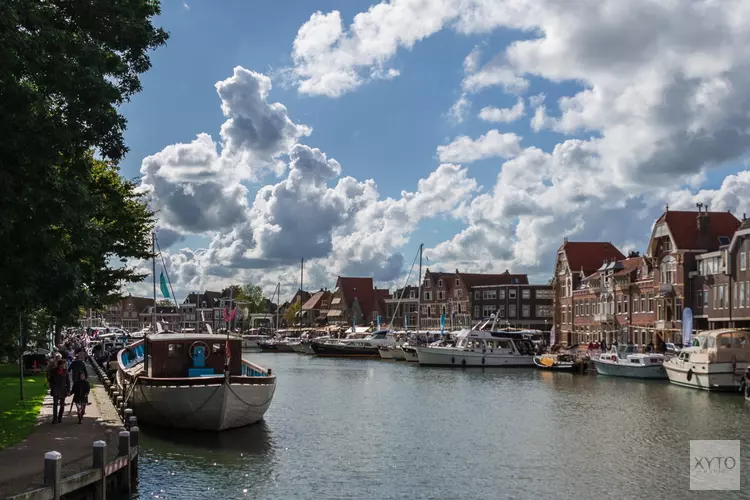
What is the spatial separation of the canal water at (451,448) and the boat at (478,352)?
94.1 feet

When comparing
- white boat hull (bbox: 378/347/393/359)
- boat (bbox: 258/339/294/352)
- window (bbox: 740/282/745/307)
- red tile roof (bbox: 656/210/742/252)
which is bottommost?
boat (bbox: 258/339/294/352)

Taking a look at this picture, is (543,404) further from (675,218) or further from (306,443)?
(675,218)

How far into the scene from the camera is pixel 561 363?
78.6m

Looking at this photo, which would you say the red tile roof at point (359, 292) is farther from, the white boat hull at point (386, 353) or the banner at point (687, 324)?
the banner at point (687, 324)

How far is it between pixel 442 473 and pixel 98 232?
13.1 m

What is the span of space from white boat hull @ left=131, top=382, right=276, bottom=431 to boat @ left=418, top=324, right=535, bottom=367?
1997 inches

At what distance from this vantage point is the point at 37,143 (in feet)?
58.2

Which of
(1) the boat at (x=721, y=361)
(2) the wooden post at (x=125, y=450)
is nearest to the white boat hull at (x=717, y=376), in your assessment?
(1) the boat at (x=721, y=361)

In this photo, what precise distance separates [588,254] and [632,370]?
51.7 metres

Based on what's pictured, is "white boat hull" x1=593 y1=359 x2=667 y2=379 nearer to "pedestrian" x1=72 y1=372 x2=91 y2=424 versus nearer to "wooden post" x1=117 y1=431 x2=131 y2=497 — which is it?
"pedestrian" x1=72 y1=372 x2=91 y2=424

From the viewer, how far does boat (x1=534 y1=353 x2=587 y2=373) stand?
77125 millimetres

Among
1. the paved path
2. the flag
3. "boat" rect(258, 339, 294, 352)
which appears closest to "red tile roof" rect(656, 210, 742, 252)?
the flag

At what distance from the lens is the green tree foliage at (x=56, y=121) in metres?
17.4

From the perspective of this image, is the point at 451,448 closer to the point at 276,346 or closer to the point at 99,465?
the point at 99,465
